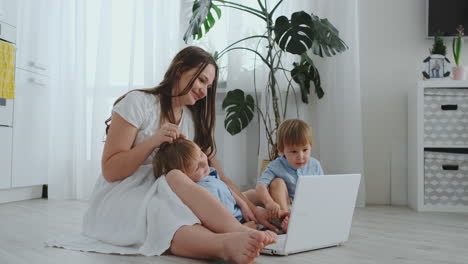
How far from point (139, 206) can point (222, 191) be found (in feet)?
0.83

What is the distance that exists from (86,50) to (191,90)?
6.20 feet

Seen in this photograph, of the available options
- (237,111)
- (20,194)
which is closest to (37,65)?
(20,194)

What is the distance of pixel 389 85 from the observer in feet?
9.59

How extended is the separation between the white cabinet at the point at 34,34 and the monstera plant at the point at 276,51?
3.23 feet

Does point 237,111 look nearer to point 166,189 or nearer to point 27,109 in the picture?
point 27,109

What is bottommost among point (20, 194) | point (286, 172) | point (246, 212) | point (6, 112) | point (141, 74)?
point (20, 194)

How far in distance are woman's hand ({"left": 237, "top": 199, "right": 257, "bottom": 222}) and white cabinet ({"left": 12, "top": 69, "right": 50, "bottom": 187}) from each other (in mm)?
1747

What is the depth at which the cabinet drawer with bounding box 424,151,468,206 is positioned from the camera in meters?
2.54

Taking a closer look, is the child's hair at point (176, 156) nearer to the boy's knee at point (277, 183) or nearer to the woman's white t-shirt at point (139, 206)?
the woman's white t-shirt at point (139, 206)

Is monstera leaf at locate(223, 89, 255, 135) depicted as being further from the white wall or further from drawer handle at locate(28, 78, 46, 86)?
drawer handle at locate(28, 78, 46, 86)

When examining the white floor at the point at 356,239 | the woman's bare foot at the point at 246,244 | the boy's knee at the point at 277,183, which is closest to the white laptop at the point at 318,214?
the white floor at the point at 356,239

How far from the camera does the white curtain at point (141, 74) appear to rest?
2.82 m

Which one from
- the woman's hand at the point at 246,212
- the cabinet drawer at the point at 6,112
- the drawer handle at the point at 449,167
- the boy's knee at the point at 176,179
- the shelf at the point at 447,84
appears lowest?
the woman's hand at the point at 246,212

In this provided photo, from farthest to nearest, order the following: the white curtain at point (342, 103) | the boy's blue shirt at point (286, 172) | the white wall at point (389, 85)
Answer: the white wall at point (389, 85)
the white curtain at point (342, 103)
the boy's blue shirt at point (286, 172)
